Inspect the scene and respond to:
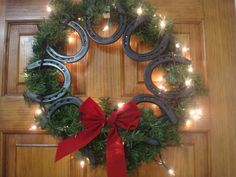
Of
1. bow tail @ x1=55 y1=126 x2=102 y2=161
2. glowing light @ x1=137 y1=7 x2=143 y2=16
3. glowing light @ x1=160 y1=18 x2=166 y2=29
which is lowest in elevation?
bow tail @ x1=55 y1=126 x2=102 y2=161

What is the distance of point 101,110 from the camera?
72cm

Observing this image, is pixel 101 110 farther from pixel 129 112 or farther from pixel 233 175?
pixel 233 175

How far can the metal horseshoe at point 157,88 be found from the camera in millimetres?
728

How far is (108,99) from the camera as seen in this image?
77 centimetres

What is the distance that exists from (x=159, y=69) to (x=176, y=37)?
4.7 inches

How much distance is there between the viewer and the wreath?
704 millimetres

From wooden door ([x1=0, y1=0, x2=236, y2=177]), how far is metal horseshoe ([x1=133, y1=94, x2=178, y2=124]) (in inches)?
2.9

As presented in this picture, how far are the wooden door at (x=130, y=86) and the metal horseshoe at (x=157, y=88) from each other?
0.08 m

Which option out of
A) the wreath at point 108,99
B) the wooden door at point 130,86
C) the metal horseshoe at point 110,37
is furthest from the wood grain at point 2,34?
the metal horseshoe at point 110,37

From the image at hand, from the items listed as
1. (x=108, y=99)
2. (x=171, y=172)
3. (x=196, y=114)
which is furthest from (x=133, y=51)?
(x=171, y=172)

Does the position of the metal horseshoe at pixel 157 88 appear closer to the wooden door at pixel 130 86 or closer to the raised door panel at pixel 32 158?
the wooden door at pixel 130 86

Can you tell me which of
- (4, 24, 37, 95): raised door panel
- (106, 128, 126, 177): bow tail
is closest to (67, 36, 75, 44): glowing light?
(4, 24, 37, 95): raised door panel

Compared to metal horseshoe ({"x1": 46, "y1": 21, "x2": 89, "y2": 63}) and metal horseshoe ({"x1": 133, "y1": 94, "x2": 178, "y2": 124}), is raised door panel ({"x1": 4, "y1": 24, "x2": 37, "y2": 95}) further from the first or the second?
metal horseshoe ({"x1": 133, "y1": 94, "x2": 178, "y2": 124})

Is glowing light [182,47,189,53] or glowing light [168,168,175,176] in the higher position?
glowing light [182,47,189,53]
